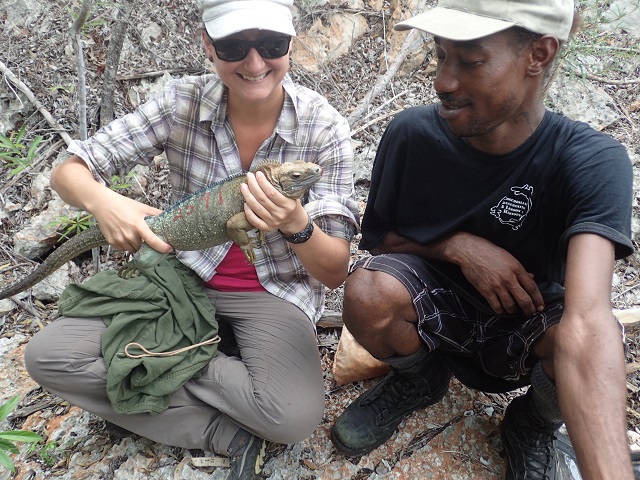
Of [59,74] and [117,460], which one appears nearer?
[117,460]

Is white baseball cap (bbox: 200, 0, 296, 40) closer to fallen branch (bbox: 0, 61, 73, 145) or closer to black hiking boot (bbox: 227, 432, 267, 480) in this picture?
black hiking boot (bbox: 227, 432, 267, 480)

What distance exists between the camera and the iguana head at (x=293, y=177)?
2.20m

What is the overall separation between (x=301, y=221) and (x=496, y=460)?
1.71 m

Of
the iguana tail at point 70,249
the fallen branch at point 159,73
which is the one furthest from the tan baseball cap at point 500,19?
the fallen branch at point 159,73

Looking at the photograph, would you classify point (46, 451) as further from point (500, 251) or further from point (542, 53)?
point (542, 53)

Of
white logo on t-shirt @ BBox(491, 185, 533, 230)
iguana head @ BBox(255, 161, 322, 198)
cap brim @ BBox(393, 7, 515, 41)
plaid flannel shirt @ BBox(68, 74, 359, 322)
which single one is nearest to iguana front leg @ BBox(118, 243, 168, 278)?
plaid flannel shirt @ BBox(68, 74, 359, 322)

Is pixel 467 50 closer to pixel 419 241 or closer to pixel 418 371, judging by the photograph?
pixel 419 241

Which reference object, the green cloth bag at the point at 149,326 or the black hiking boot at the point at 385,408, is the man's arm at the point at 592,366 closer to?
the black hiking boot at the point at 385,408

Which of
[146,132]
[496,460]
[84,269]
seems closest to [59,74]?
[84,269]

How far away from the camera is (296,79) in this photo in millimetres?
5273

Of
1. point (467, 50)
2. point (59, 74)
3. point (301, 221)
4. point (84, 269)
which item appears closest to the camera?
point (467, 50)

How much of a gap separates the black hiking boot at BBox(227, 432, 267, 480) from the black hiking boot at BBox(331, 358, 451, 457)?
1.36 feet

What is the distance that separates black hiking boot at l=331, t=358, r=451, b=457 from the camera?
106 inches

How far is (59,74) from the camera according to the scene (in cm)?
478
